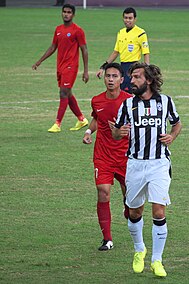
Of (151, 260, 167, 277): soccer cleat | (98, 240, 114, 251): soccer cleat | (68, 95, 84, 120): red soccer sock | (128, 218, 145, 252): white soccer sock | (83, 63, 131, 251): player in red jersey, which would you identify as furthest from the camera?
(68, 95, 84, 120): red soccer sock

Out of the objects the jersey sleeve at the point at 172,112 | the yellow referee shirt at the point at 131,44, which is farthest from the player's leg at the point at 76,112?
the jersey sleeve at the point at 172,112

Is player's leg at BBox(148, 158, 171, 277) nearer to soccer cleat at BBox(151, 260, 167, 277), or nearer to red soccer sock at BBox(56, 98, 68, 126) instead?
soccer cleat at BBox(151, 260, 167, 277)

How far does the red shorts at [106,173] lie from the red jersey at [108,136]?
0.18 feet

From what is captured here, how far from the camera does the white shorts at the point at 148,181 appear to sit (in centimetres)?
974

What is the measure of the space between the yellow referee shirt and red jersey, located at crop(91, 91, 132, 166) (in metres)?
8.11

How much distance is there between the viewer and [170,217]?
12391mm

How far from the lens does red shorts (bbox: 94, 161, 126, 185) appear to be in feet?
36.3

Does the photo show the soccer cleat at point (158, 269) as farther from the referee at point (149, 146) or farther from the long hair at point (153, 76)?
the long hair at point (153, 76)

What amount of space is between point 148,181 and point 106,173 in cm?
133

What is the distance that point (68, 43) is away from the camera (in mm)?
18953

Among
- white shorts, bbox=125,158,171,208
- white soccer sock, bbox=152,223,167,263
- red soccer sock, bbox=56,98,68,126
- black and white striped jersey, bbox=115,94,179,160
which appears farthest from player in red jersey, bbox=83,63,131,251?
red soccer sock, bbox=56,98,68,126

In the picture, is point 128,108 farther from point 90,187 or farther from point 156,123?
point 90,187

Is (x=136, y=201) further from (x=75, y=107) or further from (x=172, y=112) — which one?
(x=75, y=107)

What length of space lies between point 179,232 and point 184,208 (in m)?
1.25
